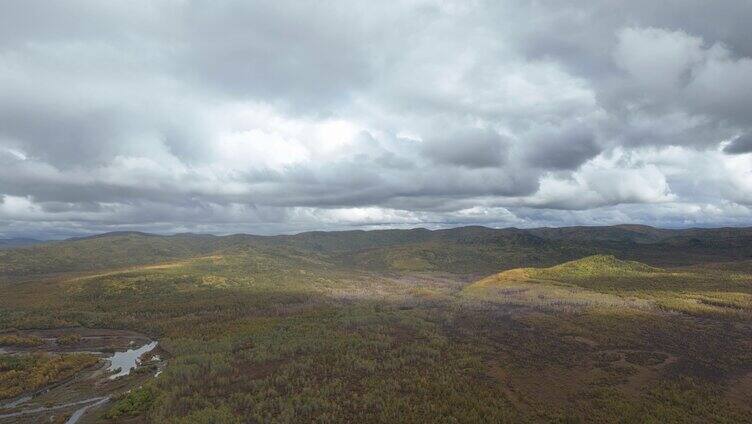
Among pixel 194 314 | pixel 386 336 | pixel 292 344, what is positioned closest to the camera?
pixel 292 344

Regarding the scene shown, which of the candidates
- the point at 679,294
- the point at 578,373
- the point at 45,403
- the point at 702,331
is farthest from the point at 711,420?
the point at 679,294

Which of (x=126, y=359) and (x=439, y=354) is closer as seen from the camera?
(x=439, y=354)

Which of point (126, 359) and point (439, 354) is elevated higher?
point (439, 354)

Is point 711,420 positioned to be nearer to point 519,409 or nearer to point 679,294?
point 519,409

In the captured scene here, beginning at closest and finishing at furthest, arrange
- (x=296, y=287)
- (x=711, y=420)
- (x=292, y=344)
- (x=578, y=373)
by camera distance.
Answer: (x=711, y=420) → (x=578, y=373) → (x=292, y=344) → (x=296, y=287)

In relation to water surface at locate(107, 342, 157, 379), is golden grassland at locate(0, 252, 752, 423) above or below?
above

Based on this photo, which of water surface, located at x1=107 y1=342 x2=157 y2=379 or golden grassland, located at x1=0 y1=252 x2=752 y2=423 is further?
water surface, located at x1=107 y1=342 x2=157 y2=379

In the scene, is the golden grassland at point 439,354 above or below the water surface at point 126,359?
above

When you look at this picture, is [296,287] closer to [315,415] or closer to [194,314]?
[194,314]

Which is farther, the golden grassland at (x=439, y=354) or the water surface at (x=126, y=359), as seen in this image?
the water surface at (x=126, y=359)

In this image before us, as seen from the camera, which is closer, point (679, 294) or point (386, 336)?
point (386, 336)

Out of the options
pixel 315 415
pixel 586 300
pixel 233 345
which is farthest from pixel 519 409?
pixel 586 300
